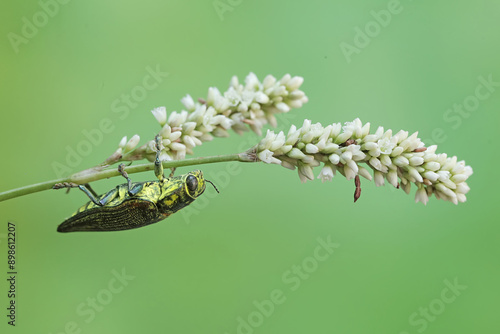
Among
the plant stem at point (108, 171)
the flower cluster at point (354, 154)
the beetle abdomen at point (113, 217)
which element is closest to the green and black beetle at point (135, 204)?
the beetle abdomen at point (113, 217)

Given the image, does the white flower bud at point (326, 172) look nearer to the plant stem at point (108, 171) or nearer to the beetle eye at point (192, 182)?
the plant stem at point (108, 171)

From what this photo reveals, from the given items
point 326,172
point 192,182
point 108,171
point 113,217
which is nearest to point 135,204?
point 113,217

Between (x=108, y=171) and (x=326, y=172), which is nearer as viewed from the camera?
(x=108, y=171)

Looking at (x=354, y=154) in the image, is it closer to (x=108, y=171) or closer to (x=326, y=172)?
(x=326, y=172)

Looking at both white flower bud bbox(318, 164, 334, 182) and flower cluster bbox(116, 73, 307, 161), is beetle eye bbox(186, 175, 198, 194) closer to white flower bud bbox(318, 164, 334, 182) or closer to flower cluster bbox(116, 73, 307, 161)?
flower cluster bbox(116, 73, 307, 161)

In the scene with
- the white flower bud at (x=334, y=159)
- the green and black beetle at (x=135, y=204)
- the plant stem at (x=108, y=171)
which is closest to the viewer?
the plant stem at (x=108, y=171)

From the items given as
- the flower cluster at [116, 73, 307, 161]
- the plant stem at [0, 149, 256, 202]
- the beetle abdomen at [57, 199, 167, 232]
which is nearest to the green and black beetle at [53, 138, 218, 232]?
the beetle abdomen at [57, 199, 167, 232]

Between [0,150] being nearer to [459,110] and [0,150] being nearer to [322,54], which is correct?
[322,54]
